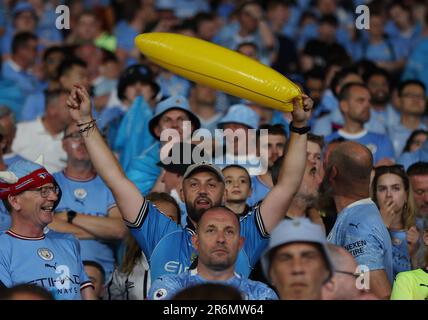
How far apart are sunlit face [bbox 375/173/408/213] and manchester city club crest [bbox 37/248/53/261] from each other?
275cm

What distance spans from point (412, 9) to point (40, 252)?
32.8 feet

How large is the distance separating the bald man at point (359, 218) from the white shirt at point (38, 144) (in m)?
3.24

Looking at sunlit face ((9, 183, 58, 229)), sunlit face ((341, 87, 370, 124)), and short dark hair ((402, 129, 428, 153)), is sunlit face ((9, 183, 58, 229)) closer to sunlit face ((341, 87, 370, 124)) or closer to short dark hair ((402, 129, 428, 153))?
sunlit face ((341, 87, 370, 124))

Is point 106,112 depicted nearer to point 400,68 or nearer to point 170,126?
point 170,126

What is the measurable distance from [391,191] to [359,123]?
2.28 metres

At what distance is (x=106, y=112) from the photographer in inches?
476

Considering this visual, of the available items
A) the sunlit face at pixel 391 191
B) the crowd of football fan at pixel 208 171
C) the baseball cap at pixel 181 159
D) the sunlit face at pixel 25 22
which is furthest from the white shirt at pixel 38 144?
the sunlit face at pixel 25 22

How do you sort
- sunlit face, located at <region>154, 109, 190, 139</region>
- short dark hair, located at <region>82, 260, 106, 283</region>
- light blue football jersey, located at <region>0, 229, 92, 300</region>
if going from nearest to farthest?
light blue football jersey, located at <region>0, 229, 92, 300</region>
short dark hair, located at <region>82, 260, 106, 283</region>
sunlit face, located at <region>154, 109, 190, 139</region>

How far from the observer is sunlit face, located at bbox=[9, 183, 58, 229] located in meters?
7.96

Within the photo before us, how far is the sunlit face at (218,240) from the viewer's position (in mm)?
7211

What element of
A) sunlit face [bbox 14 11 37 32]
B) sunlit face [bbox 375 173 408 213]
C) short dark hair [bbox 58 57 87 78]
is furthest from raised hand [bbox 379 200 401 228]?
sunlit face [bbox 14 11 37 32]

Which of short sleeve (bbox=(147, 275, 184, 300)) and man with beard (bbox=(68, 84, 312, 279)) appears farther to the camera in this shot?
man with beard (bbox=(68, 84, 312, 279))
